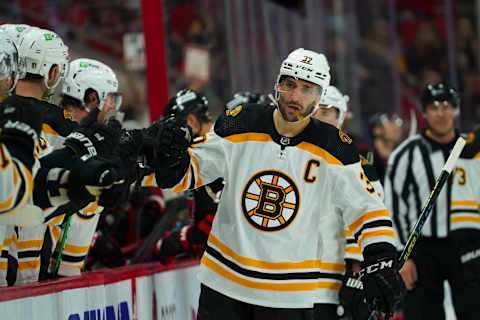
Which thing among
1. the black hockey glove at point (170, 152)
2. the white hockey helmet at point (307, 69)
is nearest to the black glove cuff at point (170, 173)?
the black hockey glove at point (170, 152)

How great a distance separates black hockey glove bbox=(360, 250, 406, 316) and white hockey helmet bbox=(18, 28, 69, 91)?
143cm

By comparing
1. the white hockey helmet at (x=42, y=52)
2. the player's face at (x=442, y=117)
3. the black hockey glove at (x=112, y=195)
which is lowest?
the black hockey glove at (x=112, y=195)

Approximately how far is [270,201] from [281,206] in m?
0.05

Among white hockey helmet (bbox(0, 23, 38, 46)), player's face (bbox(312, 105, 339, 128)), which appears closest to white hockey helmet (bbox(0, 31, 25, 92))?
white hockey helmet (bbox(0, 23, 38, 46))

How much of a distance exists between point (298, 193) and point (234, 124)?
382 mm

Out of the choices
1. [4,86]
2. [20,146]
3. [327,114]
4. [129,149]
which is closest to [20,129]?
[20,146]

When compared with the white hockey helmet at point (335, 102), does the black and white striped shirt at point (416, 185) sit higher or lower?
lower

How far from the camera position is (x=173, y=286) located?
14.5 feet

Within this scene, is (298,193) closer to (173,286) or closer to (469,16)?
(173,286)

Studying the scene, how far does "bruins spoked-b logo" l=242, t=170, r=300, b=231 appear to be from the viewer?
343cm

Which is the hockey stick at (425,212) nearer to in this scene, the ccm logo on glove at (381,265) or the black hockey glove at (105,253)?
the ccm logo on glove at (381,265)

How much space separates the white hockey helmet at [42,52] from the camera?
11.1ft

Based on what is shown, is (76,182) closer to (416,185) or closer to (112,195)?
(112,195)

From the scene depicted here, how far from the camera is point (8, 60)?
2902 mm
